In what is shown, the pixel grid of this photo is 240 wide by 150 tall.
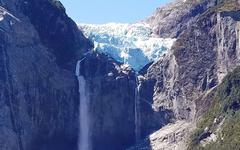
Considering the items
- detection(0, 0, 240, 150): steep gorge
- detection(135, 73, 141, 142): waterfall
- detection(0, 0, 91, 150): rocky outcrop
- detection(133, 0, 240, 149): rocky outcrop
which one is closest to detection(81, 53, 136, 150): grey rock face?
detection(0, 0, 240, 150): steep gorge

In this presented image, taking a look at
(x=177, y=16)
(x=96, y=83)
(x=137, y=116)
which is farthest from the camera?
(x=177, y=16)

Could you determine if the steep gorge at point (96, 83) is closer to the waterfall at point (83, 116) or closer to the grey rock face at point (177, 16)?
the waterfall at point (83, 116)

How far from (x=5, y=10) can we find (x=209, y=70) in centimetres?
3061

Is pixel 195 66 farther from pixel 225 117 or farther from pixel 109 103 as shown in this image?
pixel 225 117

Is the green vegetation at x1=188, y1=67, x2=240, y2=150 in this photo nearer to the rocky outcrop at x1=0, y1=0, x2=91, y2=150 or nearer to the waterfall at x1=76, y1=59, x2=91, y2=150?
the waterfall at x1=76, y1=59, x2=91, y2=150

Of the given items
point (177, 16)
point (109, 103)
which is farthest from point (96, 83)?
point (177, 16)

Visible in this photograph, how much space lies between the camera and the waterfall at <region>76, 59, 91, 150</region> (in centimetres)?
11425

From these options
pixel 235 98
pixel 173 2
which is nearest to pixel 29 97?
pixel 235 98

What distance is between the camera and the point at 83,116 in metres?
116

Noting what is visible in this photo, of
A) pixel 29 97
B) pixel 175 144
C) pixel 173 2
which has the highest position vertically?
pixel 173 2

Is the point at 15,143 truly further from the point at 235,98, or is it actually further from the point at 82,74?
the point at 235,98

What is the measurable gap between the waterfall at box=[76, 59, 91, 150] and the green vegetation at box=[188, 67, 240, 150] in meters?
17.3

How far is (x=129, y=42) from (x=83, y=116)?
101ft

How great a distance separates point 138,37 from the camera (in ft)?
477
